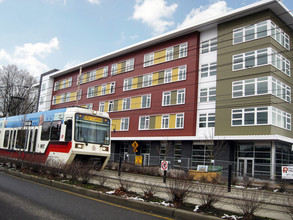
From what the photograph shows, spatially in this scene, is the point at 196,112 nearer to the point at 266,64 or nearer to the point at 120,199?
the point at 266,64

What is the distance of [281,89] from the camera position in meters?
29.2

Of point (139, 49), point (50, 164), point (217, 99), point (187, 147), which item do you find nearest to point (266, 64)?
point (217, 99)

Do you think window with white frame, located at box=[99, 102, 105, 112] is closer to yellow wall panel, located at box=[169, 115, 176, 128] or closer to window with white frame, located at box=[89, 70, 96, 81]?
window with white frame, located at box=[89, 70, 96, 81]

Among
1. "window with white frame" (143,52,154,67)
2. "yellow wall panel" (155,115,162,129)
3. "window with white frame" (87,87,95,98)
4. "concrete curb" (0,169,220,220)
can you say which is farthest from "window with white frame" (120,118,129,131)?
"concrete curb" (0,169,220,220)

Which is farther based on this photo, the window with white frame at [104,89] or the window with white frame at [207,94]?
the window with white frame at [104,89]

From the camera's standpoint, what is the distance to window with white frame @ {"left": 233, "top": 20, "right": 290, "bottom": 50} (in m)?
28.8

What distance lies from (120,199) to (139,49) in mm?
34917

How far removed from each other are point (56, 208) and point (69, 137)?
8.82 metres

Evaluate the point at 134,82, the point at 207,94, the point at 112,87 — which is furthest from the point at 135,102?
the point at 207,94

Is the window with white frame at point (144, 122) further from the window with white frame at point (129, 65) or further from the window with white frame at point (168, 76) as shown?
the window with white frame at point (129, 65)

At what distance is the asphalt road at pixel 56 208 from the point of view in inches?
264

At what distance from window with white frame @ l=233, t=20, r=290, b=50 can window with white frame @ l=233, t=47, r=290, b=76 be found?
1.56 m

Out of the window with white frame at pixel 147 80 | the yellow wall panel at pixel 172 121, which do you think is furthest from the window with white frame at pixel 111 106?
the yellow wall panel at pixel 172 121

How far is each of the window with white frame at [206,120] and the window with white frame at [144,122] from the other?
7769mm
